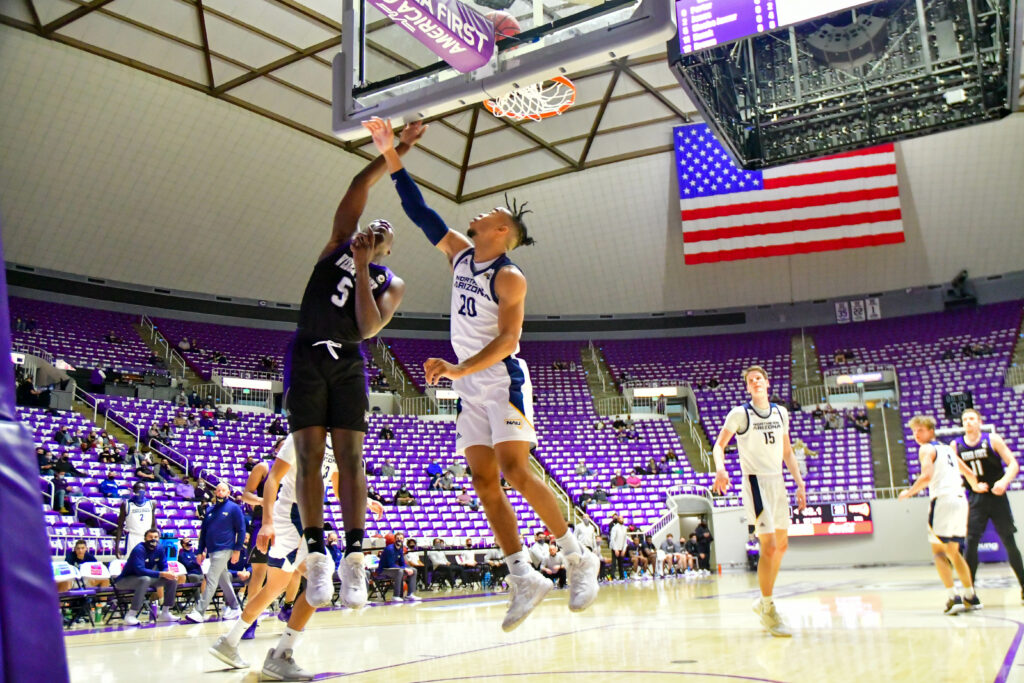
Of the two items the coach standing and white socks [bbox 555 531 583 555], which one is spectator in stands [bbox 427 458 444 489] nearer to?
the coach standing

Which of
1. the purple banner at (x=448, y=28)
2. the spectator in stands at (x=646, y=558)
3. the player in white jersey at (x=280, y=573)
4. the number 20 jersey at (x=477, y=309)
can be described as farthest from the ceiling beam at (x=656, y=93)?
the number 20 jersey at (x=477, y=309)

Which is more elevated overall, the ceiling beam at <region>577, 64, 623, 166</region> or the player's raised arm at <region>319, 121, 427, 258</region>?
the ceiling beam at <region>577, 64, 623, 166</region>

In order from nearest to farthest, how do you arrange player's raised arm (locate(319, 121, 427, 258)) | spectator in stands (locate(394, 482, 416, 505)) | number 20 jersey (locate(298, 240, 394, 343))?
number 20 jersey (locate(298, 240, 394, 343)) < player's raised arm (locate(319, 121, 427, 258)) < spectator in stands (locate(394, 482, 416, 505))

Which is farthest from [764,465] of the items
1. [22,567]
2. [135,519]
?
[135,519]

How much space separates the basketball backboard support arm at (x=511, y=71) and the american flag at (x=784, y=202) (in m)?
20.7

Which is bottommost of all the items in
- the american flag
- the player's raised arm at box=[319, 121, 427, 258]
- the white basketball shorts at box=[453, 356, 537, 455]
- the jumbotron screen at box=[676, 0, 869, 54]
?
the white basketball shorts at box=[453, 356, 537, 455]

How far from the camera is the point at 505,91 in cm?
616

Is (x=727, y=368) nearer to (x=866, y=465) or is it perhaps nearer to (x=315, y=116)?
(x=866, y=465)

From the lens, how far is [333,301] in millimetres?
4082

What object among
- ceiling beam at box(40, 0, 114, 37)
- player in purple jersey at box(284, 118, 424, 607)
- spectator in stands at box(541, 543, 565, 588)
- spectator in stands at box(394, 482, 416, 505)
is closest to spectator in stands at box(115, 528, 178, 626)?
spectator in stands at box(541, 543, 565, 588)

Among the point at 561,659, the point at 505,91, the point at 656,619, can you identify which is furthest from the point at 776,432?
the point at 505,91

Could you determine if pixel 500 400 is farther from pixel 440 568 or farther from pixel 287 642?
pixel 440 568

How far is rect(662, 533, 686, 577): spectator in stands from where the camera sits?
20.2 m

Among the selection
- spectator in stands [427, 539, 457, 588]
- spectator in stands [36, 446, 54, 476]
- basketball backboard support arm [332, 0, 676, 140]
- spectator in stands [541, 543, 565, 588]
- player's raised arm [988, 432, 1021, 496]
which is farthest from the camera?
spectator in stands [427, 539, 457, 588]
